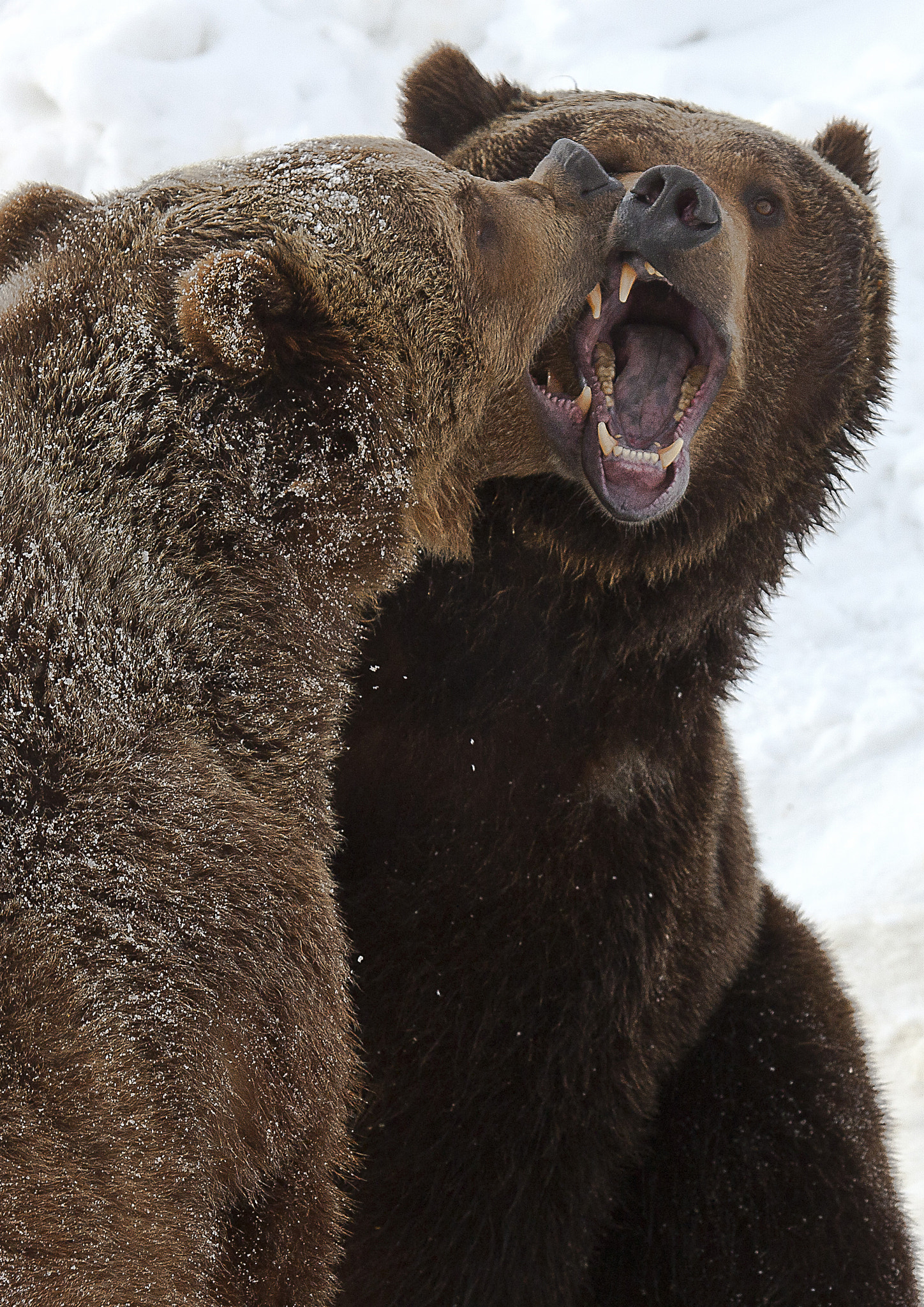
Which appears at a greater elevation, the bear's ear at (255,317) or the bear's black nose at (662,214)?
the bear's black nose at (662,214)

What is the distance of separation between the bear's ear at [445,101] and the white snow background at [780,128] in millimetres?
1475

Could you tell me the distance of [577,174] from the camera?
2777 mm

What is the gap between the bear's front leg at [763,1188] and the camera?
133 inches

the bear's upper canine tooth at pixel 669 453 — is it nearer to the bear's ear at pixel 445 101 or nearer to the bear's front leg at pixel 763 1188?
the bear's ear at pixel 445 101

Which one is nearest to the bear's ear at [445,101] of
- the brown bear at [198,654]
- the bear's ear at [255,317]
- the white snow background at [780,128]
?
the brown bear at [198,654]

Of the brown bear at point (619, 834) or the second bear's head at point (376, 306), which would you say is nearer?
the second bear's head at point (376, 306)

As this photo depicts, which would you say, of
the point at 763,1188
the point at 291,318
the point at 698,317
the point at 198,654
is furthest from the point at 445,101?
the point at 763,1188

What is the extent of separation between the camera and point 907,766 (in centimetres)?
548

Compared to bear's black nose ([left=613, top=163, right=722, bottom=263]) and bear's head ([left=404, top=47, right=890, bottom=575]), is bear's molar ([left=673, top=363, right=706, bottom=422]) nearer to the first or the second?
bear's head ([left=404, top=47, right=890, bottom=575])

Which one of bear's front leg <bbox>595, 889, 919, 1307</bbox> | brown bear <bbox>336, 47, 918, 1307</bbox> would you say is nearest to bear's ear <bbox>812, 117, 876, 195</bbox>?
brown bear <bbox>336, 47, 918, 1307</bbox>

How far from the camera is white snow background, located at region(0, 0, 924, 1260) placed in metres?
5.16

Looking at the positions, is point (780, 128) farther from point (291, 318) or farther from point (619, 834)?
point (291, 318)

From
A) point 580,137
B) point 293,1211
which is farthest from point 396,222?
point 293,1211

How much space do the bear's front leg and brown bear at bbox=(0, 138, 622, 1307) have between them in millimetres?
1273
